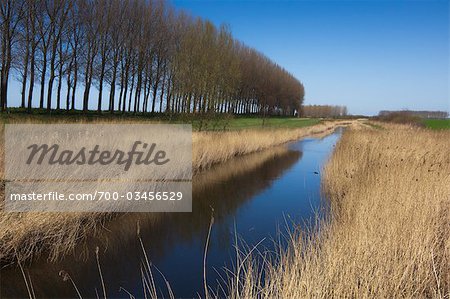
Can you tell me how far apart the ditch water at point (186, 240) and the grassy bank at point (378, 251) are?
95 centimetres

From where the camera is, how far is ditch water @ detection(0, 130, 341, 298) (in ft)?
14.0

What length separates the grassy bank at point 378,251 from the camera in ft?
9.23

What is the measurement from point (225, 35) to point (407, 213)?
2681 centimetres

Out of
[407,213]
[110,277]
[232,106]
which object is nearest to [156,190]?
[110,277]

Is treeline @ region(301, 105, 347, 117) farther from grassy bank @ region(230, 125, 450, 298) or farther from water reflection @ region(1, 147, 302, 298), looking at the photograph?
grassy bank @ region(230, 125, 450, 298)

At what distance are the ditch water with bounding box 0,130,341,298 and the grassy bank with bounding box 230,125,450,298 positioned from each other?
95cm

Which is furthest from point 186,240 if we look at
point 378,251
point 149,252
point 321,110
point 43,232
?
point 321,110

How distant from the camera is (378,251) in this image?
11.1 ft

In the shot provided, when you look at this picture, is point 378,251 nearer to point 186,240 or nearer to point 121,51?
point 186,240

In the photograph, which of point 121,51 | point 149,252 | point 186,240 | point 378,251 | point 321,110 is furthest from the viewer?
point 321,110

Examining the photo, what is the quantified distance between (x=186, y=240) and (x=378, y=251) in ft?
11.6

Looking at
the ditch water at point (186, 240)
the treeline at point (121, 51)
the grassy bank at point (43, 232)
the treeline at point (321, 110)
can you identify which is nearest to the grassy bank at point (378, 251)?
the ditch water at point (186, 240)

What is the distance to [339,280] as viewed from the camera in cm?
297

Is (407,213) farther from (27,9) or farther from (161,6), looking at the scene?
(161,6)
